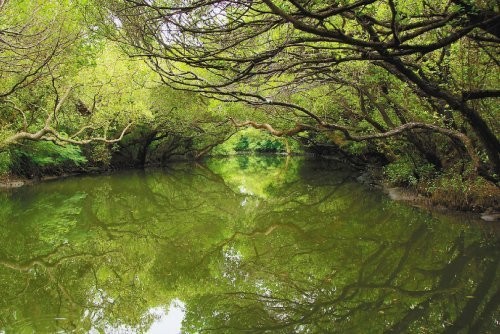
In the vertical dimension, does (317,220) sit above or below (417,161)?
below

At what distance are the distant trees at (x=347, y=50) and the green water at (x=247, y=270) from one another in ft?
8.09

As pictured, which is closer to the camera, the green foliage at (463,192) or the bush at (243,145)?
the green foliage at (463,192)

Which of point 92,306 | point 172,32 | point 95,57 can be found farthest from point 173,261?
point 95,57

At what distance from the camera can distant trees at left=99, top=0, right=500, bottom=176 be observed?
6.07m

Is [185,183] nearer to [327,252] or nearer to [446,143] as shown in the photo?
[446,143]

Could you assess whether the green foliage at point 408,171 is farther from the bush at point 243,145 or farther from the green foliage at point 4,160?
the bush at point 243,145

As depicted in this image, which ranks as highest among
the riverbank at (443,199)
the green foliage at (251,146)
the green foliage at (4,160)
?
the green foliage at (251,146)

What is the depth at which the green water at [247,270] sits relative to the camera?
263 inches

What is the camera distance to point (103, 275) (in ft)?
29.7

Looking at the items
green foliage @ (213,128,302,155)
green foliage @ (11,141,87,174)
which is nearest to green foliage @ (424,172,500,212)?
green foliage @ (11,141,87,174)

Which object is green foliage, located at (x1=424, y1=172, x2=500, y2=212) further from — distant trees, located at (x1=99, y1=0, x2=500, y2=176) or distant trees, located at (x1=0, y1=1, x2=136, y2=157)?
distant trees, located at (x1=0, y1=1, x2=136, y2=157)

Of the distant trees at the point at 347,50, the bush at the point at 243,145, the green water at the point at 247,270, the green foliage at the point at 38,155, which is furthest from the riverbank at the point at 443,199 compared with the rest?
the bush at the point at 243,145

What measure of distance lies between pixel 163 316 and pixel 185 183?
20.0 metres

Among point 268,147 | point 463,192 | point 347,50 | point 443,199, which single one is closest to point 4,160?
point 347,50
